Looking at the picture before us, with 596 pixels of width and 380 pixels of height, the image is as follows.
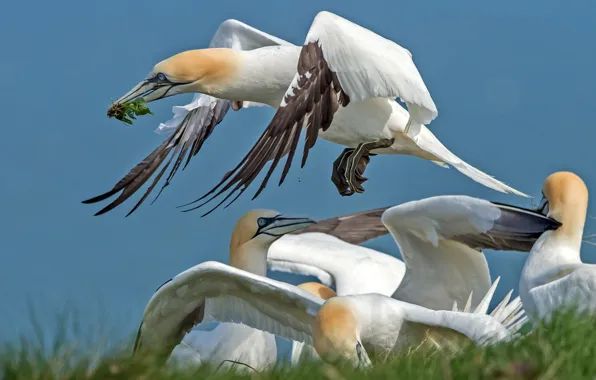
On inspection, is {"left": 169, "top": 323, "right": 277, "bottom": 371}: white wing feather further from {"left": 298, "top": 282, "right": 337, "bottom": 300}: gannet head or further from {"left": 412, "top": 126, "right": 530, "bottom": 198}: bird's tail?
{"left": 412, "top": 126, "right": 530, "bottom": 198}: bird's tail

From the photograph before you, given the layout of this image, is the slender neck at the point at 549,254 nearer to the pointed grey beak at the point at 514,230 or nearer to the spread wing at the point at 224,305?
the pointed grey beak at the point at 514,230

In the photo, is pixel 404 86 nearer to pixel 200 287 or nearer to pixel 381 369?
pixel 200 287

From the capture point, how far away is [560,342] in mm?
4812

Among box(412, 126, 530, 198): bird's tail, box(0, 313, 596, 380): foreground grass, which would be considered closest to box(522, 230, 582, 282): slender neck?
box(412, 126, 530, 198): bird's tail

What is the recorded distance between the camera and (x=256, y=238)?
9055mm

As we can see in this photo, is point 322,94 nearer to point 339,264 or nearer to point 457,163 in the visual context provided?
point 457,163

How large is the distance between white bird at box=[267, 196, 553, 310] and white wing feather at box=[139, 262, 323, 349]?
2.84ft

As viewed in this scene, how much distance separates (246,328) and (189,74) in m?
1.74

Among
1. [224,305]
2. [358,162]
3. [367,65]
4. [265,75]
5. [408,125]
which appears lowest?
[224,305]

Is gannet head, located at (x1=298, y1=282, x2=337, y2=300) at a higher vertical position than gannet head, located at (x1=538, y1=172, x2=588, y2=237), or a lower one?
lower

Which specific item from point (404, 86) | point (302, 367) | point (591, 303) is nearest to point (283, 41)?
point (404, 86)

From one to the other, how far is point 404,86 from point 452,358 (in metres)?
3.30

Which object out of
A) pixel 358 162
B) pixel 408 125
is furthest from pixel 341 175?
pixel 408 125

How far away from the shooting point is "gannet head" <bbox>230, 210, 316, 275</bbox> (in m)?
9.04
